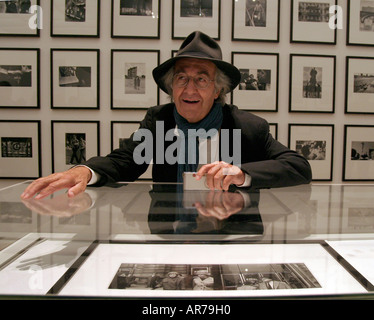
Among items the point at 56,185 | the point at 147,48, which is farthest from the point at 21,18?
the point at 56,185

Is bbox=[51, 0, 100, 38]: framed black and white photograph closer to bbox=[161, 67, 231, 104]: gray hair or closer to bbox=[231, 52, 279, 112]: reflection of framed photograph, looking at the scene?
bbox=[161, 67, 231, 104]: gray hair

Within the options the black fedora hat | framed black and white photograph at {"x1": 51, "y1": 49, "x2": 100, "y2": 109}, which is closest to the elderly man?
the black fedora hat

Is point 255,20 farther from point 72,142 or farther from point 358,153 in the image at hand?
point 72,142

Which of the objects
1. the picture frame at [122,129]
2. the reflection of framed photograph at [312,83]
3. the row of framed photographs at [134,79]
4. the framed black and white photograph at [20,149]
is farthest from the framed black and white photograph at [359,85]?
the framed black and white photograph at [20,149]

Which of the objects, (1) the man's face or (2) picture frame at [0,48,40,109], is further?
(2) picture frame at [0,48,40,109]

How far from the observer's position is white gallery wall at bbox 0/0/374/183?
256cm

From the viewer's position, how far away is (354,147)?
9.00 feet

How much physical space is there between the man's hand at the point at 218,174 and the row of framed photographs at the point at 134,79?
5.18ft

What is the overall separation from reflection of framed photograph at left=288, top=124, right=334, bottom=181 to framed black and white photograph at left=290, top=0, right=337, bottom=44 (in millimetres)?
705

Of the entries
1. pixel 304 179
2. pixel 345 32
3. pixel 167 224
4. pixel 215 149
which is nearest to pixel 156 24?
pixel 215 149

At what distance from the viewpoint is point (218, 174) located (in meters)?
1.10

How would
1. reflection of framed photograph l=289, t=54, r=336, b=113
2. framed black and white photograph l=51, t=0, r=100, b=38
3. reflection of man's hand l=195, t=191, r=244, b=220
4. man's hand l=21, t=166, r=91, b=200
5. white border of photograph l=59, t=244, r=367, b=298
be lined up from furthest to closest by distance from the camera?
reflection of framed photograph l=289, t=54, r=336, b=113
framed black and white photograph l=51, t=0, r=100, b=38
man's hand l=21, t=166, r=91, b=200
reflection of man's hand l=195, t=191, r=244, b=220
white border of photograph l=59, t=244, r=367, b=298

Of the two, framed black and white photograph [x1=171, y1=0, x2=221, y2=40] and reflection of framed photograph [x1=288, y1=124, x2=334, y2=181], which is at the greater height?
framed black and white photograph [x1=171, y1=0, x2=221, y2=40]
